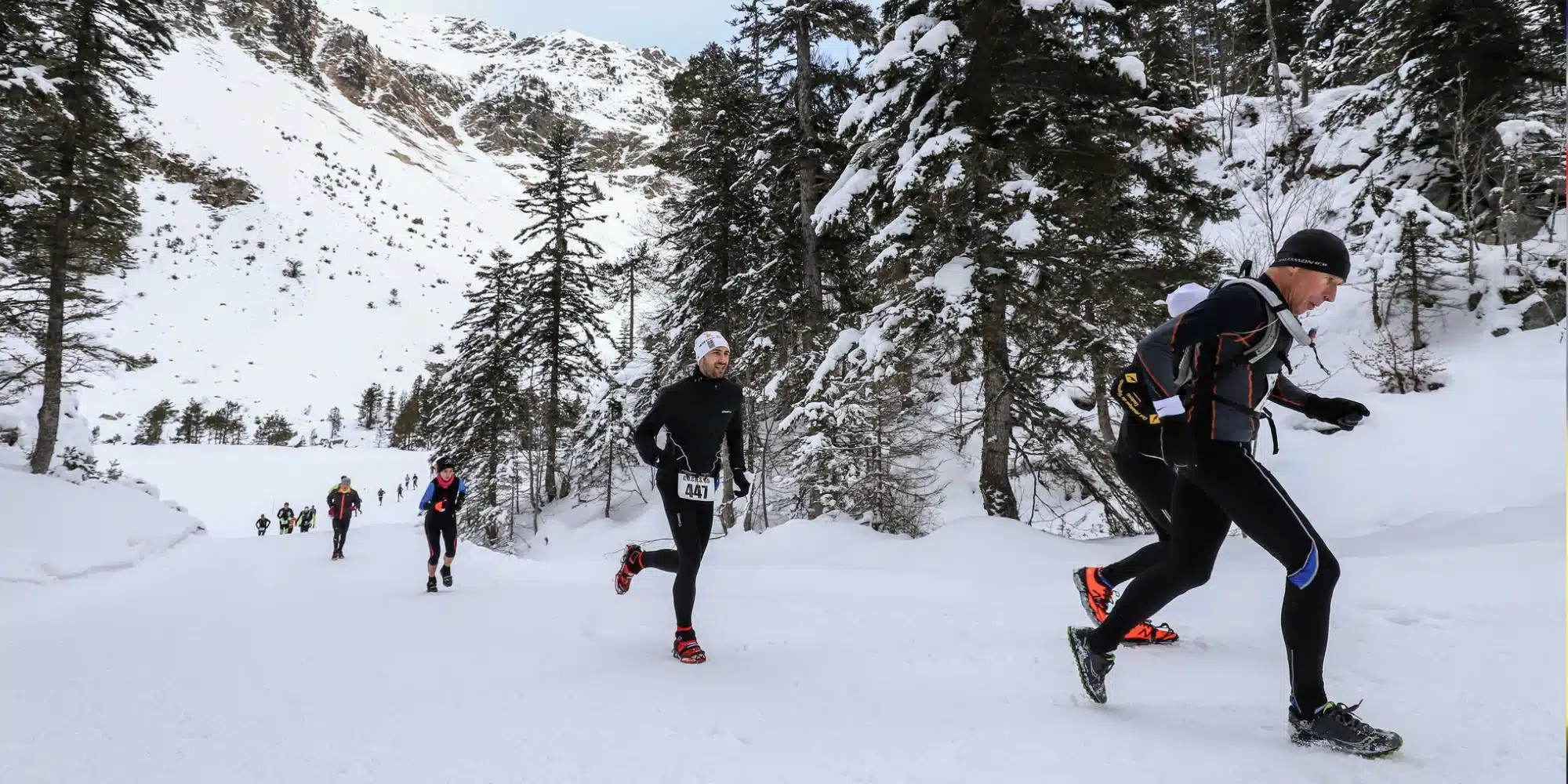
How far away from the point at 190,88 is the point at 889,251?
160391 millimetres

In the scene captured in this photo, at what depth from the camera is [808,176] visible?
1481 centimetres

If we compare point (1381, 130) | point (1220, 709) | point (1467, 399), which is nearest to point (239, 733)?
point (1220, 709)

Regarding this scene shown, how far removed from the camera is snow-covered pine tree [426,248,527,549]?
2559 cm

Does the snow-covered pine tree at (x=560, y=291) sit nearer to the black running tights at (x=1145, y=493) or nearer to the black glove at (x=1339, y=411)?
the black running tights at (x=1145, y=493)

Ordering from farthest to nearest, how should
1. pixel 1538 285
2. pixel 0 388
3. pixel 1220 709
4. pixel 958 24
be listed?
pixel 0 388 < pixel 1538 285 < pixel 958 24 < pixel 1220 709

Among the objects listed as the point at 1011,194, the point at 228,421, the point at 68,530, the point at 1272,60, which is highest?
the point at 1272,60

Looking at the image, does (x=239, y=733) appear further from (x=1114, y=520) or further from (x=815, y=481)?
(x=815, y=481)

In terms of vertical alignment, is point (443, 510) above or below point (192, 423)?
above

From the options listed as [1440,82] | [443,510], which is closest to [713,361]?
[443,510]

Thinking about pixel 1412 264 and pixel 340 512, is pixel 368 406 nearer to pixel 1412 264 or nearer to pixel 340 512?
pixel 340 512

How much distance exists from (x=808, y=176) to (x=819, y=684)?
12.6 meters

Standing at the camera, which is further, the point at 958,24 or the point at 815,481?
the point at 815,481

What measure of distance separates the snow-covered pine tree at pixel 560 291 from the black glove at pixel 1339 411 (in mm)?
23077

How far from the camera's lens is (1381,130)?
58.3ft
